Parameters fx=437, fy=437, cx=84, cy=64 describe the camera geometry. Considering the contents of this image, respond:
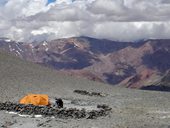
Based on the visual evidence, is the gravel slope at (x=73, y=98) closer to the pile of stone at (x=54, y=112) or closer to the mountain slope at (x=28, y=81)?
the mountain slope at (x=28, y=81)

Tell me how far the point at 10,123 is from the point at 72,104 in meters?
18.6

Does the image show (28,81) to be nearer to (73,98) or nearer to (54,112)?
(73,98)

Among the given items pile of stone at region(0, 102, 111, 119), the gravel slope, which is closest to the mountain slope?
the gravel slope

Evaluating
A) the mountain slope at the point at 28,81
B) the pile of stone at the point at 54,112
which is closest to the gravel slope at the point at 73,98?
the mountain slope at the point at 28,81

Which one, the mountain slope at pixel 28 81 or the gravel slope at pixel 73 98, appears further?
the mountain slope at pixel 28 81

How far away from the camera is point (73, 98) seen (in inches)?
2584

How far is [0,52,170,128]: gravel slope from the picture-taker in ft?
130

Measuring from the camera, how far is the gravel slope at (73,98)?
3950cm

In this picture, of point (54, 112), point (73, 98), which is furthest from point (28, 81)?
point (54, 112)

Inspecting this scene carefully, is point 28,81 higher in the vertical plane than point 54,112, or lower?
lower

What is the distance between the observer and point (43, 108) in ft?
147

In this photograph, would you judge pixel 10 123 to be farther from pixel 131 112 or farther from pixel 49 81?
pixel 49 81

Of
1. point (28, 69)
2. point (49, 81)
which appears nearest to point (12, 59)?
point (28, 69)

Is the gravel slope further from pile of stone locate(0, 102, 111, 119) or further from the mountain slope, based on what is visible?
pile of stone locate(0, 102, 111, 119)
